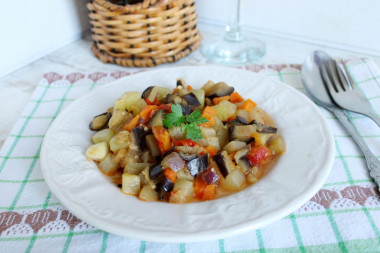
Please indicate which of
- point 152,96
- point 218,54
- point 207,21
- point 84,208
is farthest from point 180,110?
point 207,21

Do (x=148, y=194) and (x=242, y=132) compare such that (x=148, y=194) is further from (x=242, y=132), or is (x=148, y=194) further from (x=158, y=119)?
(x=242, y=132)

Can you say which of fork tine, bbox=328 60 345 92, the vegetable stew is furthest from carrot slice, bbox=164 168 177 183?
fork tine, bbox=328 60 345 92

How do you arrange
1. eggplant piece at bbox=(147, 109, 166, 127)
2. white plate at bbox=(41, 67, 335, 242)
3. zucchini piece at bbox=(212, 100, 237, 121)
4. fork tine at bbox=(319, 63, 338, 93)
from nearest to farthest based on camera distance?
1. white plate at bbox=(41, 67, 335, 242)
2. eggplant piece at bbox=(147, 109, 166, 127)
3. zucchini piece at bbox=(212, 100, 237, 121)
4. fork tine at bbox=(319, 63, 338, 93)

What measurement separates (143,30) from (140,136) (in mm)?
1227

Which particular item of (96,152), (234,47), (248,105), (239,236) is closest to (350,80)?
(248,105)

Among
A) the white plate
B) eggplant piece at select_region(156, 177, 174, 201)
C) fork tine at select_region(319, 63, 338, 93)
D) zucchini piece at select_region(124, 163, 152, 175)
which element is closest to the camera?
the white plate

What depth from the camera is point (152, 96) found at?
72.1 inches

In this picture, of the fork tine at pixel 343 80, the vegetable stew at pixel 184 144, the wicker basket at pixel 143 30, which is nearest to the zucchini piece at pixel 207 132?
the vegetable stew at pixel 184 144

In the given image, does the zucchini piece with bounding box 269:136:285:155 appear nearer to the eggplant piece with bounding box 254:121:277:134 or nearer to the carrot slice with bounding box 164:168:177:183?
the eggplant piece with bounding box 254:121:277:134

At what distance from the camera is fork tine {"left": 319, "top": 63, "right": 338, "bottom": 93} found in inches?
83.7

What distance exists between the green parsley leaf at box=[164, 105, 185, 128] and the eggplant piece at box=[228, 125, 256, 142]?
0.79 feet

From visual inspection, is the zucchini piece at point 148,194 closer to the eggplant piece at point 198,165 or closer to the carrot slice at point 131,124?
the eggplant piece at point 198,165

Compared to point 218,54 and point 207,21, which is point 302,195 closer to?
point 218,54

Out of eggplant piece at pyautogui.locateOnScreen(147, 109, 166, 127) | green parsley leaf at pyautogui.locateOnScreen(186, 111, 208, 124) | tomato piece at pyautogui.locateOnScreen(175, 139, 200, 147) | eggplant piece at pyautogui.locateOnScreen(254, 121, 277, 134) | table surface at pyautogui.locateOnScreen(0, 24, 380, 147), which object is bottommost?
table surface at pyautogui.locateOnScreen(0, 24, 380, 147)
